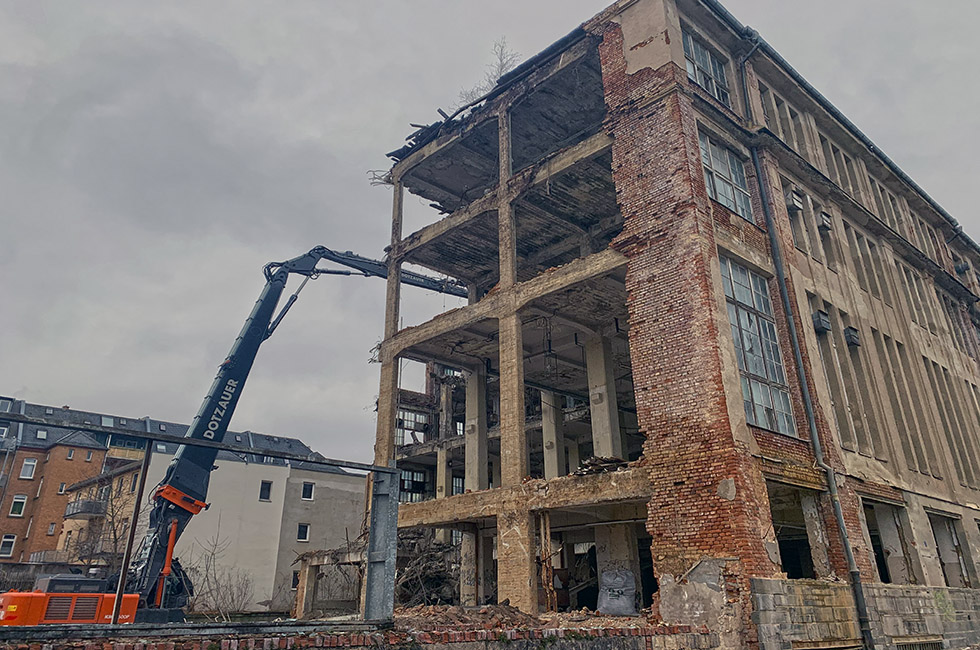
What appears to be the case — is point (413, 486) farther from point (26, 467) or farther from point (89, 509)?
point (26, 467)

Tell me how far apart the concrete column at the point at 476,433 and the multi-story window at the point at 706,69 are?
11791mm

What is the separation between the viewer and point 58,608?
1344 centimetres

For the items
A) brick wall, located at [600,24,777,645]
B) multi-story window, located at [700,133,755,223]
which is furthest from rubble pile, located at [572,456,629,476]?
multi-story window, located at [700,133,755,223]

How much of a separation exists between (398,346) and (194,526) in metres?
19.8

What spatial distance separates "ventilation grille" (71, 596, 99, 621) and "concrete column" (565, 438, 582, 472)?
17.0m

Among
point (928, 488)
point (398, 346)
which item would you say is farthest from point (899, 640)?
point (398, 346)

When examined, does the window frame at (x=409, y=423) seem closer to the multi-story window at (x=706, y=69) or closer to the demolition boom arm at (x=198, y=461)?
the demolition boom arm at (x=198, y=461)

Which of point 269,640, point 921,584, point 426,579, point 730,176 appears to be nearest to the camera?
point 269,640

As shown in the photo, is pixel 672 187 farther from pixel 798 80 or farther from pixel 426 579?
pixel 426 579

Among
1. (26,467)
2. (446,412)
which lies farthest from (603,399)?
(26,467)

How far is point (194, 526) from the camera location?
33.5m

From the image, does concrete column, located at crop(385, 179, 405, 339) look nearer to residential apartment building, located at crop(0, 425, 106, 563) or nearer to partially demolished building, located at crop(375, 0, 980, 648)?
partially demolished building, located at crop(375, 0, 980, 648)

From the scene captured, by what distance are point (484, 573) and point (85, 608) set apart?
10616 millimetres

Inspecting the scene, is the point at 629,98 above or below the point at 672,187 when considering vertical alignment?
above
